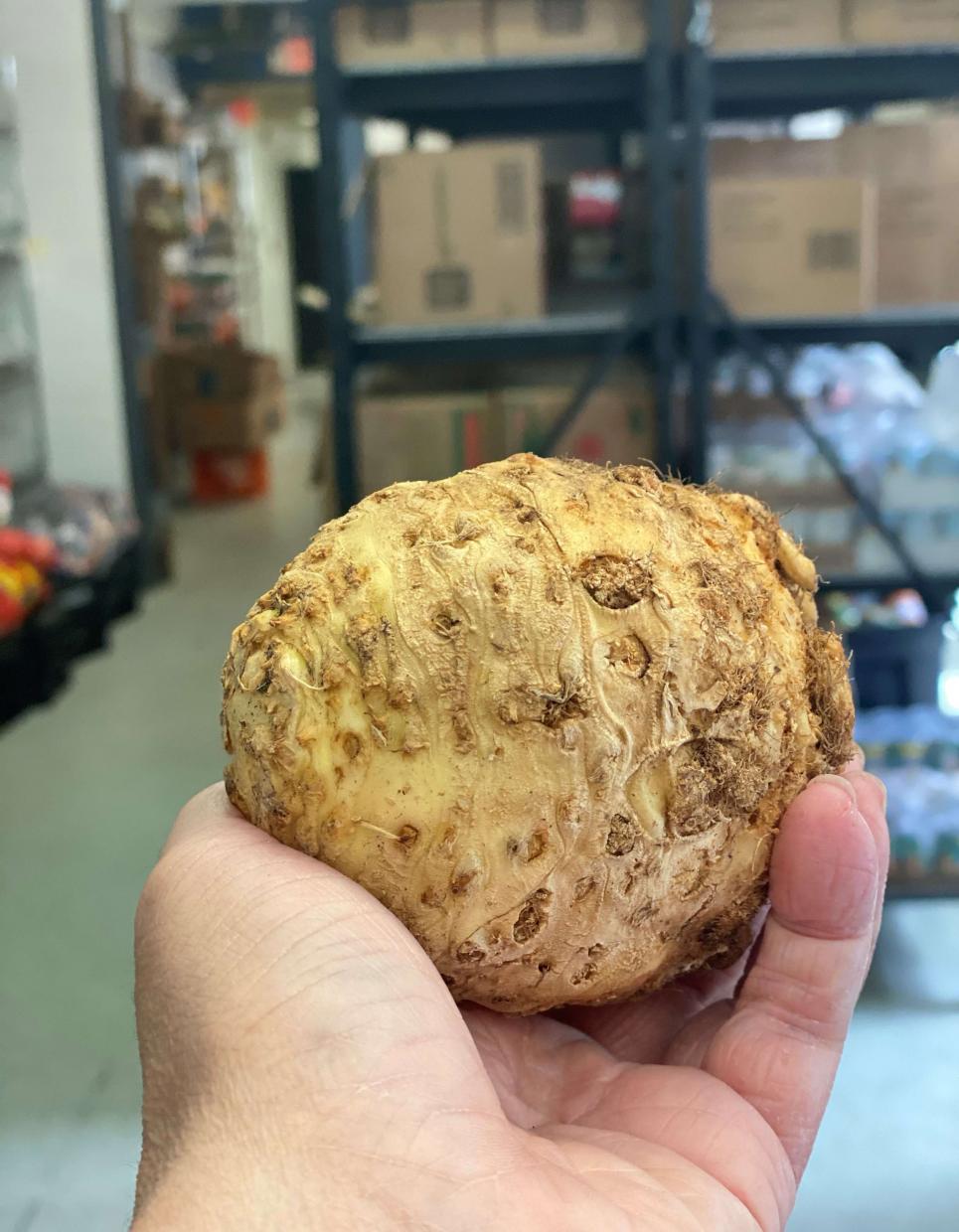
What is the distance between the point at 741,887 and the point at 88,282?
431cm

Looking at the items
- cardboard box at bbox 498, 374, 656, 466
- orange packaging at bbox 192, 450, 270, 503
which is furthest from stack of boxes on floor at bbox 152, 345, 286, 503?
cardboard box at bbox 498, 374, 656, 466

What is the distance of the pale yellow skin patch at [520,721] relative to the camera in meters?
0.88

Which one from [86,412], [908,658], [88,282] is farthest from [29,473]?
[908,658]

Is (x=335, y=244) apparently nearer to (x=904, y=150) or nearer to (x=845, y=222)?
(x=845, y=222)

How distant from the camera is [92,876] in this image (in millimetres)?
2631

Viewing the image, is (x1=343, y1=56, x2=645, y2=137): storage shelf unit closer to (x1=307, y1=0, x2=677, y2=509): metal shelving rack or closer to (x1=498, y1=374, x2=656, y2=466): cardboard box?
(x1=307, y1=0, x2=677, y2=509): metal shelving rack

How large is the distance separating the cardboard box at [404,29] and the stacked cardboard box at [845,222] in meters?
0.59

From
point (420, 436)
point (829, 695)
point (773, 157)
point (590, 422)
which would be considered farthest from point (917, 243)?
point (829, 695)

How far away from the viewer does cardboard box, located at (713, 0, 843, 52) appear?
7.73ft

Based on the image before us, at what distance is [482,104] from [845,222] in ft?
2.59

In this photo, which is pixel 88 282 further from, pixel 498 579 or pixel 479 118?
A: pixel 498 579

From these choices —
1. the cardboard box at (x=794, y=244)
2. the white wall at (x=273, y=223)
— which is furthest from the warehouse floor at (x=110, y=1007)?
the white wall at (x=273, y=223)

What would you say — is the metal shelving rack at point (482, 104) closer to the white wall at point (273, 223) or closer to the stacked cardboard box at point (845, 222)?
the stacked cardboard box at point (845, 222)

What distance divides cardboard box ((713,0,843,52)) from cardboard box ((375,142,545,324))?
Result: 1.43 ft
